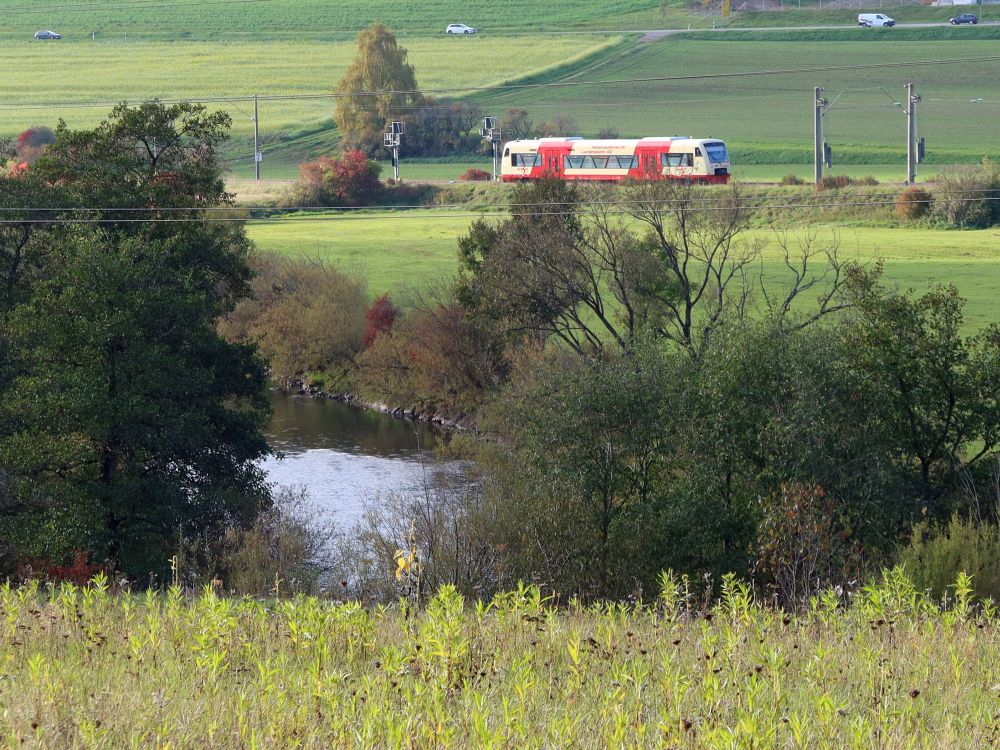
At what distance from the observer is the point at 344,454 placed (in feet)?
125

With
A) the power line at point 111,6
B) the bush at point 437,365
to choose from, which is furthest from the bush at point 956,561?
the power line at point 111,6

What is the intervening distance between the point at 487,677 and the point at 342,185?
76910mm

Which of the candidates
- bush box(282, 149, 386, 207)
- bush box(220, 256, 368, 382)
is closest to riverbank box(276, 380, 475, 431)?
bush box(220, 256, 368, 382)

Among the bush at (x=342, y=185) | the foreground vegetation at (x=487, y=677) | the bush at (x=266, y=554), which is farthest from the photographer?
the bush at (x=342, y=185)

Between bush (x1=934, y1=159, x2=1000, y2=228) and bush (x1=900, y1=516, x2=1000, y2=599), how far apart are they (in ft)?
166

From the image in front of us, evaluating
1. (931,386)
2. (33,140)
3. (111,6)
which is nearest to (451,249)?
(931,386)

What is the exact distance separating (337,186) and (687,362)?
57730mm

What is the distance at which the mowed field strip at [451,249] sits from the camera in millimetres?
51844

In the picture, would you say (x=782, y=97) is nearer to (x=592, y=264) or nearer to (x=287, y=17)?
(x=287, y=17)

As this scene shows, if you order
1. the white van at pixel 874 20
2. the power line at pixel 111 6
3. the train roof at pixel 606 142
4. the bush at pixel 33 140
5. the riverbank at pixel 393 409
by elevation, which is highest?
the power line at pixel 111 6

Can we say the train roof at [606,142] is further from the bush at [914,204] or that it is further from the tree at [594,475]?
the tree at [594,475]

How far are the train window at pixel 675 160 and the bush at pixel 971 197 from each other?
14.8 metres

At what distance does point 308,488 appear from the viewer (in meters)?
33.2

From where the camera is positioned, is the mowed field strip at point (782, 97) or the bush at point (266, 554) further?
the mowed field strip at point (782, 97)
